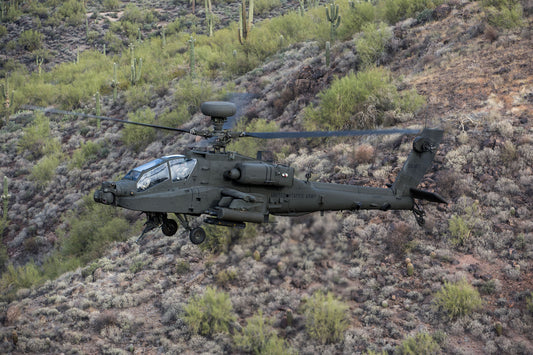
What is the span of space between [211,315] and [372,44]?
678 inches

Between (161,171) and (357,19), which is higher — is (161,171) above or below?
above

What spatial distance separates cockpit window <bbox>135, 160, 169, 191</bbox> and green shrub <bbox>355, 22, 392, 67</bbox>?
670 inches

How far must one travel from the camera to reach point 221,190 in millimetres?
12453

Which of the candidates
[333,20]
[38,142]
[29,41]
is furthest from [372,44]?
[29,41]

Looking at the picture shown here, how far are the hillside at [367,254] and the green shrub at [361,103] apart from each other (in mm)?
563

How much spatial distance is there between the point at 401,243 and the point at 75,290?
11.7 metres

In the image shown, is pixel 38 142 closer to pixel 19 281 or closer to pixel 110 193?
pixel 19 281

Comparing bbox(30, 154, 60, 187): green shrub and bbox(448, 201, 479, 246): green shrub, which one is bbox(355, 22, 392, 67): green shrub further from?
bbox(30, 154, 60, 187): green shrub

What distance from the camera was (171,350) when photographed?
1553cm

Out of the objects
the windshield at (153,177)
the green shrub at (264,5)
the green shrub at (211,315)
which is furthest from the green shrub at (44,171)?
the green shrub at (264,5)

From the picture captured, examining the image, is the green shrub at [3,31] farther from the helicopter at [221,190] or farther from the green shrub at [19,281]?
the helicopter at [221,190]

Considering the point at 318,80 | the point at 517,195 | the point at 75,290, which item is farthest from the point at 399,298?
the point at 318,80

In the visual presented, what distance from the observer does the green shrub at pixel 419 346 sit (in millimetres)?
12961

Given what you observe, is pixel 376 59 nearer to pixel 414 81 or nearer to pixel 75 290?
pixel 414 81
